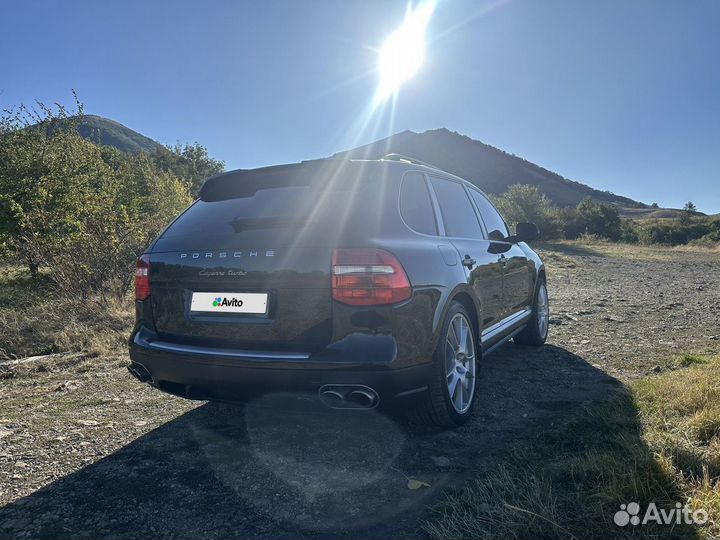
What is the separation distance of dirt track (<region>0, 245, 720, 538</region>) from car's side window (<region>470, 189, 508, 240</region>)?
1.29 metres

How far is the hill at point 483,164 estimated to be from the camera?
299 ft

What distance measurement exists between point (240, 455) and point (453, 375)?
4.49ft

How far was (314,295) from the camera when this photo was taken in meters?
2.45

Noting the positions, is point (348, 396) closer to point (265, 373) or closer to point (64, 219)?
point (265, 373)

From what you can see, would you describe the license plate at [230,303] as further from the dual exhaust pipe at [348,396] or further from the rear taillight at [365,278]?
the dual exhaust pipe at [348,396]

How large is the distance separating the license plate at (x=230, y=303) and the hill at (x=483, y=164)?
8559cm

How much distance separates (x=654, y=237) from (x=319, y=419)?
5712 centimetres

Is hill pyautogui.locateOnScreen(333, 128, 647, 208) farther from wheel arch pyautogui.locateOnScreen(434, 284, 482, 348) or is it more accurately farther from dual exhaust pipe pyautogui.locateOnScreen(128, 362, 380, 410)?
dual exhaust pipe pyautogui.locateOnScreen(128, 362, 380, 410)

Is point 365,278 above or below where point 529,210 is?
below

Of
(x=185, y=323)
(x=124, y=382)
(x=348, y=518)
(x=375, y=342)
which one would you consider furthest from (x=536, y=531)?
(x=124, y=382)

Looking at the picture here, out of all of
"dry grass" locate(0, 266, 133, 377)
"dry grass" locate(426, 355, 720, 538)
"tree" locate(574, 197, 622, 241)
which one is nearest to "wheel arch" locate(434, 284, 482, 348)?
"dry grass" locate(426, 355, 720, 538)

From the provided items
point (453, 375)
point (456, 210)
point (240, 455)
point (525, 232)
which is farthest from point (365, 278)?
point (525, 232)

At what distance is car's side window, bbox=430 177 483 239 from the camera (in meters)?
3.55

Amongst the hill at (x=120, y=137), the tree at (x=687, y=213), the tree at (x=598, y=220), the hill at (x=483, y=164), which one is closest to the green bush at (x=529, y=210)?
the tree at (x=598, y=220)
